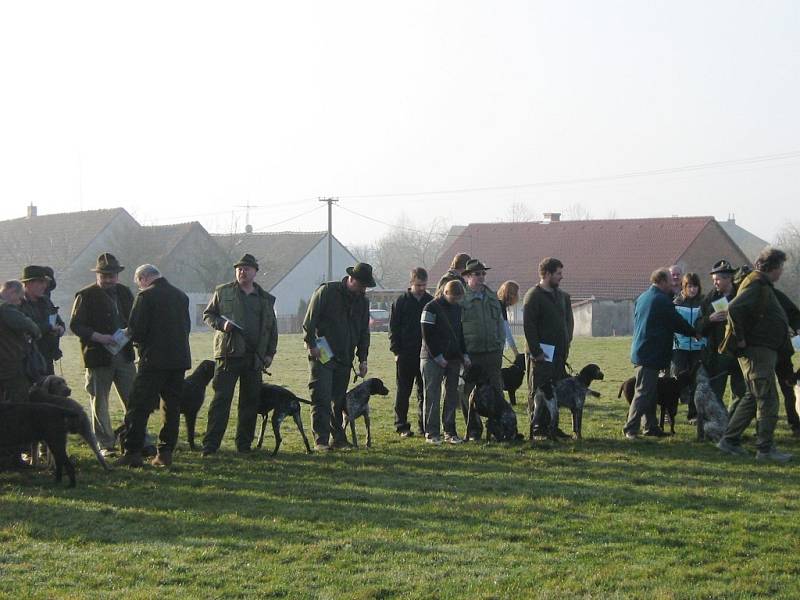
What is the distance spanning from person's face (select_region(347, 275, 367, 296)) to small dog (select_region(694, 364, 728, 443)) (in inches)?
140

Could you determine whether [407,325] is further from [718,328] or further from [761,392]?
[761,392]

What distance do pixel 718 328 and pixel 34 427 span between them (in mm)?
6861

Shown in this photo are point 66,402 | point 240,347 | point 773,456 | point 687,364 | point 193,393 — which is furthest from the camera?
point 687,364

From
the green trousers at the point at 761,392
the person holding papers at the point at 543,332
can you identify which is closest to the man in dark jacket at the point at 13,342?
the person holding papers at the point at 543,332

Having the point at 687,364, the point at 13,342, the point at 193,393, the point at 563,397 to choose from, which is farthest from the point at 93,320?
the point at 687,364

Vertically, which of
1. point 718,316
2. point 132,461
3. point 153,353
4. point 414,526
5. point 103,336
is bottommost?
point 414,526

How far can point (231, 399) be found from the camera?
10.3 meters

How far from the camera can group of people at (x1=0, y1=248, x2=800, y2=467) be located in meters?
9.55

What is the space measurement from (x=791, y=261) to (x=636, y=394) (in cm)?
5536

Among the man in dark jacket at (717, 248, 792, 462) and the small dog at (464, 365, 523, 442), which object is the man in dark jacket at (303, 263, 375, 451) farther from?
the man in dark jacket at (717, 248, 792, 462)

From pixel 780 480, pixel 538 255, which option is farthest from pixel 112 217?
pixel 780 480

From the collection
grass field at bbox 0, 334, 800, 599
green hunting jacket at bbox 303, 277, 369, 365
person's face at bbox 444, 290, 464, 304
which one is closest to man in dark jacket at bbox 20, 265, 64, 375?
grass field at bbox 0, 334, 800, 599

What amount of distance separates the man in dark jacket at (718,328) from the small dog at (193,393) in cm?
514

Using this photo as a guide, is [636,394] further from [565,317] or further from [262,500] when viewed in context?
[262,500]
